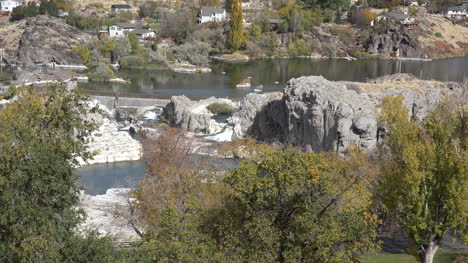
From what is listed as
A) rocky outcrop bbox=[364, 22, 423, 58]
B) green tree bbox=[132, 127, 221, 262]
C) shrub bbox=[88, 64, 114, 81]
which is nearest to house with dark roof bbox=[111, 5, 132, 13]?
shrub bbox=[88, 64, 114, 81]

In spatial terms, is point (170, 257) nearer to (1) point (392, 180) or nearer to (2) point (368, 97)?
(1) point (392, 180)

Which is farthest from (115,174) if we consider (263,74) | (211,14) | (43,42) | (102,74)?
(211,14)

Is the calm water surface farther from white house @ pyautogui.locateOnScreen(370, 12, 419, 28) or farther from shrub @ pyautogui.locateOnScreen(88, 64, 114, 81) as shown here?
white house @ pyautogui.locateOnScreen(370, 12, 419, 28)

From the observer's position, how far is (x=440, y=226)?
1761 cm

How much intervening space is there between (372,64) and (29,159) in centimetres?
8641

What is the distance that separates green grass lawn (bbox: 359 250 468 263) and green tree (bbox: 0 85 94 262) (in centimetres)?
1082

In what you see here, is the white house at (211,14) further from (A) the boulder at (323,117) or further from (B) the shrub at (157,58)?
(A) the boulder at (323,117)

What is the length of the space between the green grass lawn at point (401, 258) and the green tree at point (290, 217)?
17.3 ft

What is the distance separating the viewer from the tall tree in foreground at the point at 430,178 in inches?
677

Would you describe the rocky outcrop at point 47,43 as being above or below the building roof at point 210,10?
below

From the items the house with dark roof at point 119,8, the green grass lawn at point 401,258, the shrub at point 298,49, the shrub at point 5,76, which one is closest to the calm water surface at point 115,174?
the green grass lawn at point 401,258

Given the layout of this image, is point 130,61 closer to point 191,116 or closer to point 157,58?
point 157,58

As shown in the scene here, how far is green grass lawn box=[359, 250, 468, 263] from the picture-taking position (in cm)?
2089

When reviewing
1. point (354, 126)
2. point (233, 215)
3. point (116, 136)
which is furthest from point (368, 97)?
point (233, 215)
